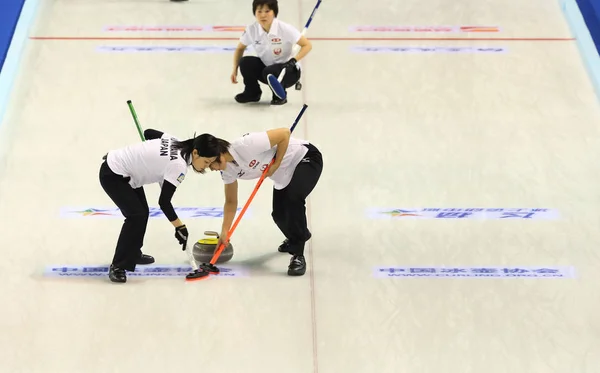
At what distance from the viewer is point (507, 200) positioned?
5805 mm

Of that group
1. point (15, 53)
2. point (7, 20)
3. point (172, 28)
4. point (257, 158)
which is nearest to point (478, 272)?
point (257, 158)

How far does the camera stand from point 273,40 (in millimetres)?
6355

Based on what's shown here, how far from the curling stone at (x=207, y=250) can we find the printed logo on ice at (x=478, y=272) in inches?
32.7

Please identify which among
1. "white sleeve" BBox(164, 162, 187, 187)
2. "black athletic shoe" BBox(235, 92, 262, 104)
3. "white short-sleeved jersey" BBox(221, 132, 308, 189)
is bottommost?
"white sleeve" BBox(164, 162, 187, 187)

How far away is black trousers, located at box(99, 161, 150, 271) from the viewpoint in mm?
4863

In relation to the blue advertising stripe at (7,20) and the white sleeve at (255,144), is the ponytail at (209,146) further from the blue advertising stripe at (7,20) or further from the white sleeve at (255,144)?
the blue advertising stripe at (7,20)

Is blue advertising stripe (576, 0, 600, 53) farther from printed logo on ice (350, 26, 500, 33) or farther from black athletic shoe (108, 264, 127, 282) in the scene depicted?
black athletic shoe (108, 264, 127, 282)

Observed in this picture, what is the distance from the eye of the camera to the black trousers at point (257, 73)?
643 centimetres

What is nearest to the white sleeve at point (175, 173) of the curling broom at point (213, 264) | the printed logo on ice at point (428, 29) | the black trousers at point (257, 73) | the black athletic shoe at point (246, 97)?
the curling broom at point (213, 264)

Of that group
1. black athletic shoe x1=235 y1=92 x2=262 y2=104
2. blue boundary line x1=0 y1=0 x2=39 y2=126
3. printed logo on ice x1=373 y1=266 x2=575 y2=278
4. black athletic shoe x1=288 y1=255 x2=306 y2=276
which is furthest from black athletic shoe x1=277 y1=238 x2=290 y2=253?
blue boundary line x1=0 y1=0 x2=39 y2=126

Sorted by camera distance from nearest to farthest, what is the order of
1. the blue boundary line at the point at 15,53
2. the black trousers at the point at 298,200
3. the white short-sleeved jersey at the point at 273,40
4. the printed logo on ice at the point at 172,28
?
1. the black trousers at the point at 298,200
2. the white short-sleeved jersey at the point at 273,40
3. the blue boundary line at the point at 15,53
4. the printed logo on ice at the point at 172,28

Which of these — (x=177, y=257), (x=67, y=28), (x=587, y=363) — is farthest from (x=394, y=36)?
(x=587, y=363)

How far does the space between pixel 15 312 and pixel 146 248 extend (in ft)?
2.70

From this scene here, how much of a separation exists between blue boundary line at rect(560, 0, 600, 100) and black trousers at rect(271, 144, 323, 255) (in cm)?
277
